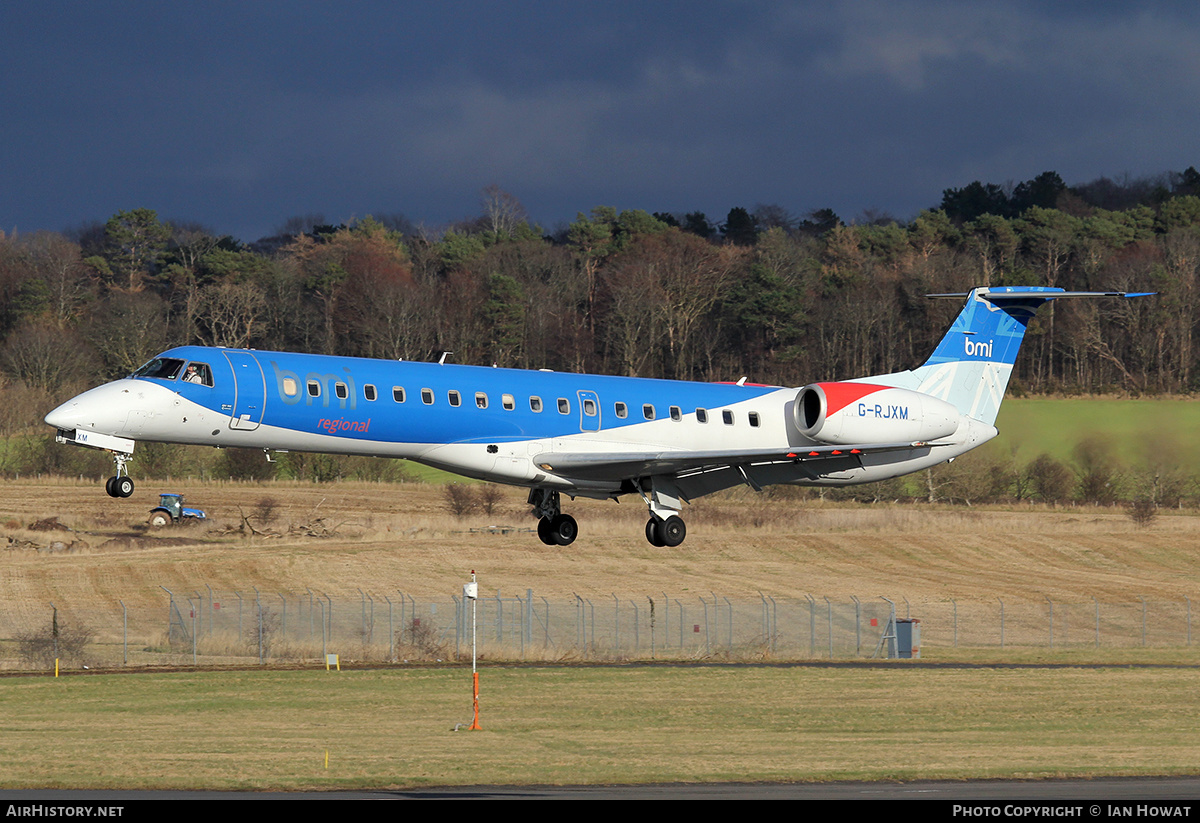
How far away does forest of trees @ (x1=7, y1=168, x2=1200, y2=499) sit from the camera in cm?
10206

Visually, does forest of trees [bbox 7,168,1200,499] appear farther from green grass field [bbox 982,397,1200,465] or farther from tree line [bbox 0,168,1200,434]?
green grass field [bbox 982,397,1200,465]

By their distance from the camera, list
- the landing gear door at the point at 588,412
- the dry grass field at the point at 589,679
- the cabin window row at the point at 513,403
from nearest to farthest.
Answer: the cabin window row at the point at 513,403 < the landing gear door at the point at 588,412 < the dry grass field at the point at 589,679

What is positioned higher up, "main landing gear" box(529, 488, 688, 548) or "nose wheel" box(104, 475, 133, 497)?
"nose wheel" box(104, 475, 133, 497)

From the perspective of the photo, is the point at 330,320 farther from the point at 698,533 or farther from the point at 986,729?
the point at 986,729

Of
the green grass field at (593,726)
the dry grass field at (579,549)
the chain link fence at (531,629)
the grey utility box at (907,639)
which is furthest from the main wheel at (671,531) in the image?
the dry grass field at (579,549)

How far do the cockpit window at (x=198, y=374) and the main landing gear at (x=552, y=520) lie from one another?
27.4 ft

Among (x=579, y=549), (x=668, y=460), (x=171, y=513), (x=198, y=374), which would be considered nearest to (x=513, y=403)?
(x=668, y=460)

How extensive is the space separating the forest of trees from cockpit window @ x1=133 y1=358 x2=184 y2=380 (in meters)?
61.6

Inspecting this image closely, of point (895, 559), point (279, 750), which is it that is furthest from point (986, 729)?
point (895, 559)

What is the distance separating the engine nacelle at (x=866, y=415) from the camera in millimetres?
34688

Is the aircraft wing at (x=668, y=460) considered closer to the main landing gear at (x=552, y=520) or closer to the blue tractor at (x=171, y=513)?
the main landing gear at (x=552, y=520)

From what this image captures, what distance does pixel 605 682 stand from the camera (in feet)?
172

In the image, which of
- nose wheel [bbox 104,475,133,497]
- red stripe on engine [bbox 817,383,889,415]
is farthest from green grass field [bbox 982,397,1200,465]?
nose wheel [bbox 104,475,133,497]

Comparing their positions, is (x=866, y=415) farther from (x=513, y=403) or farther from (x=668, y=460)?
(x=513, y=403)
